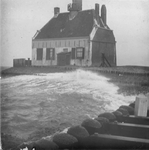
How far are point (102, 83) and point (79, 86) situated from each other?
259 millimetres

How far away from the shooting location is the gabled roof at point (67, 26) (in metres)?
2.72

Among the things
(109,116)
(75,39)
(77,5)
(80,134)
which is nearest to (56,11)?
(77,5)

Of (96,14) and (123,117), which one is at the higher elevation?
(96,14)

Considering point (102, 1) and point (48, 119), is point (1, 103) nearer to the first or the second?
point (48, 119)

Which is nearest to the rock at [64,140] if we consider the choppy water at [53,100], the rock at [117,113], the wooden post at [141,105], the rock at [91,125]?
the rock at [91,125]

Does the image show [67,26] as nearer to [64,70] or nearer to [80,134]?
[64,70]

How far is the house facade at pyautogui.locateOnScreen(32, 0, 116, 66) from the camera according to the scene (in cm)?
265

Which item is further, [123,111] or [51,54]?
[51,54]

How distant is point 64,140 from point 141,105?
96cm

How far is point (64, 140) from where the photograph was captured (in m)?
1.97

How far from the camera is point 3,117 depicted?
8.10 feet

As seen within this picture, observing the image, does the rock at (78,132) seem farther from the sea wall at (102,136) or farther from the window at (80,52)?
the window at (80,52)

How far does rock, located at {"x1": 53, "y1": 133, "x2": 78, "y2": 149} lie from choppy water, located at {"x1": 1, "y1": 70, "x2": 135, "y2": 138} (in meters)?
0.31

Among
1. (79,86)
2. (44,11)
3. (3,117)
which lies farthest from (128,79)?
(3,117)
